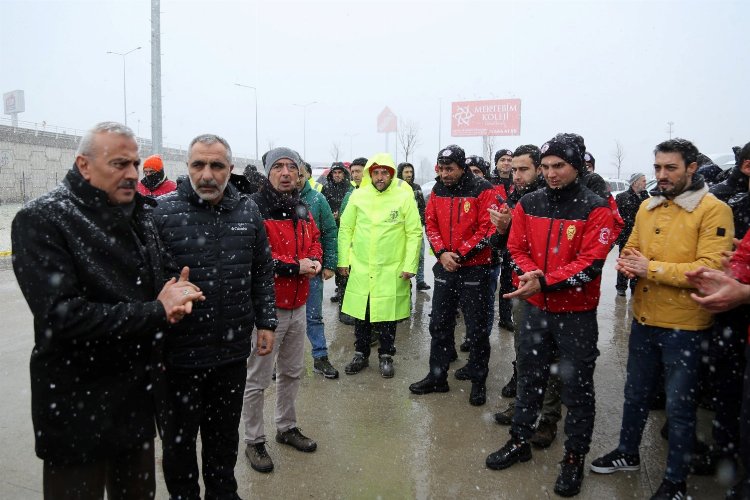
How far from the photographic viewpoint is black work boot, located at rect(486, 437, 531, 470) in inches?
135

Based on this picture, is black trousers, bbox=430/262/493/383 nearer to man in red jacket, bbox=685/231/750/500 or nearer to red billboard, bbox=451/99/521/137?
man in red jacket, bbox=685/231/750/500

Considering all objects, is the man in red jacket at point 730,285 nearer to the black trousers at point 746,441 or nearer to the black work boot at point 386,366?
the black trousers at point 746,441

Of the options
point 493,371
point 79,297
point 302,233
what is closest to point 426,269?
point 493,371

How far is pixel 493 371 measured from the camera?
5227mm

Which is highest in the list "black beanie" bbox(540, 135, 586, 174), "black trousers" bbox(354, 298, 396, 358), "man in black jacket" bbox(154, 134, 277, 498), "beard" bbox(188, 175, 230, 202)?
"black beanie" bbox(540, 135, 586, 174)

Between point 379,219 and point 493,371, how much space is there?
191cm

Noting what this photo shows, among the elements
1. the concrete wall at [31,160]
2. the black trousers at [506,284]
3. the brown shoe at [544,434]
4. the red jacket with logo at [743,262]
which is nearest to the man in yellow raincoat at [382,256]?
the brown shoe at [544,434]

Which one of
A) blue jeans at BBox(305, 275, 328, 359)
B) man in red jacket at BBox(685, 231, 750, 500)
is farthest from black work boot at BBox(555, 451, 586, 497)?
blue jeans at BBox(305, 275, 328, 359)

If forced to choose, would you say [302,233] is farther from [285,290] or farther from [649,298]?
[649,298]

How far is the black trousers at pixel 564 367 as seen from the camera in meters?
3.29

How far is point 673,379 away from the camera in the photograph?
3084mm

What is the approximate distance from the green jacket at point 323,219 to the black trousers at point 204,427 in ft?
7.29

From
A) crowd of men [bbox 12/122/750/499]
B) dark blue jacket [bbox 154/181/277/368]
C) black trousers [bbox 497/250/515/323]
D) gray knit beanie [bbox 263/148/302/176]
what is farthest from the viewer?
black trousers [bbox 497/250/515/323]

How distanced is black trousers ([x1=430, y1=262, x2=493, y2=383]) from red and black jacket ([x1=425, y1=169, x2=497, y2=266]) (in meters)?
0.15
